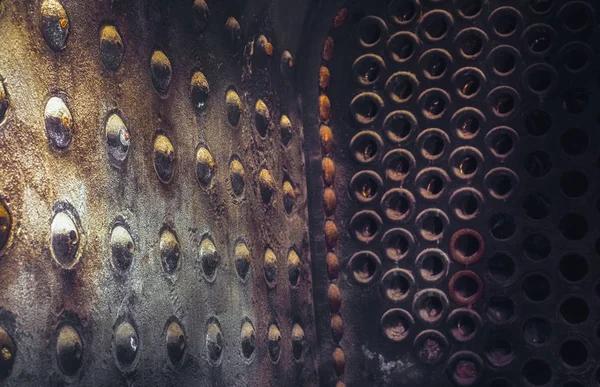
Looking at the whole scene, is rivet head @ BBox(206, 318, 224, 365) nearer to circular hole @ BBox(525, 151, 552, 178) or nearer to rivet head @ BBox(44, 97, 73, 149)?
rivet head @ BBox(44, 97, 73, 149)

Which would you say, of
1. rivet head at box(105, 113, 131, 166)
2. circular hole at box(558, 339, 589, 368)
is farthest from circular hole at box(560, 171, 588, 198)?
rivet head at box(105, 113, 131, 166)

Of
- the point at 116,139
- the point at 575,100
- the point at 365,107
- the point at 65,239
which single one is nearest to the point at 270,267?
the point at 365,107

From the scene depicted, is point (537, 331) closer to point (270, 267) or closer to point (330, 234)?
point (330, 234)

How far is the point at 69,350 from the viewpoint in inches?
39.9

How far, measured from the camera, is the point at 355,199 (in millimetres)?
2051

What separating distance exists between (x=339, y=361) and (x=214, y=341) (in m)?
0.62

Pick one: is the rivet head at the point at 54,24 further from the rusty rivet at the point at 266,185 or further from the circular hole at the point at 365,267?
the circular hole at the point at 365,267

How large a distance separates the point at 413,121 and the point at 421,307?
538mm

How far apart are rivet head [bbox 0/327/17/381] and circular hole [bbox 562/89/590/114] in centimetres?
150

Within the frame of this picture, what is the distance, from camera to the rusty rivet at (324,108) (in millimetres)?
2088

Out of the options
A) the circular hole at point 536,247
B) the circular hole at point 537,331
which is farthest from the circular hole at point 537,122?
the circular hole at point 537,331

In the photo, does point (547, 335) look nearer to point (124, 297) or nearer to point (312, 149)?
point (312, 149)

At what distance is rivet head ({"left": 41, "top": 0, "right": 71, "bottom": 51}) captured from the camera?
3.41ft

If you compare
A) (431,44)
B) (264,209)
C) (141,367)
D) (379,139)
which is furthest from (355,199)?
(141,367)
